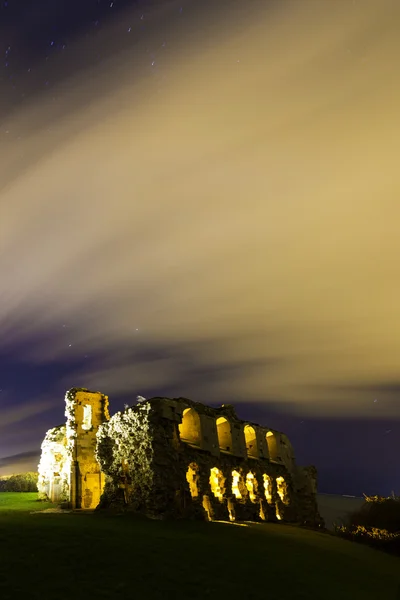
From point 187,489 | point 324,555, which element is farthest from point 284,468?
point 324,555

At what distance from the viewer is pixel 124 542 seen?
1955 centimetres

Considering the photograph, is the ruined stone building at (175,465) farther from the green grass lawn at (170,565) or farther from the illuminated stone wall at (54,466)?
the green grass lawn at (170,565)

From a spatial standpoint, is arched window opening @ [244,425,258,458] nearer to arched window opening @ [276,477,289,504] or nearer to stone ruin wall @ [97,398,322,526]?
stone ruin wall @ [97,398,322,526]

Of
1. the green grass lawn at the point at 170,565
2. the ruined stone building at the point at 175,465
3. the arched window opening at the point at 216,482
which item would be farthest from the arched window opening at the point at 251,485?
the green grass lawn at the point at 170,565

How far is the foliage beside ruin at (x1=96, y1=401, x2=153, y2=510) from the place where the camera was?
30.3 metres

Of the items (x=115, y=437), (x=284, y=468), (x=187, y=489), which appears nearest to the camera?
(x=187, y=489)

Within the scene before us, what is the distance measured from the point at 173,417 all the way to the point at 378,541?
57.5 ft

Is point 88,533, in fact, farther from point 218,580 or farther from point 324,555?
point 324,555

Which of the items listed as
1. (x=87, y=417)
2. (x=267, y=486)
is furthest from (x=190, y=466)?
(x=87, y=417)

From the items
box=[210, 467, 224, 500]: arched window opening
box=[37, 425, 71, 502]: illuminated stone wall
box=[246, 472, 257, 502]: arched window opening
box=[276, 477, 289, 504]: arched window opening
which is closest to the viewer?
box=[210, 467, 224, 500]: arched window opening

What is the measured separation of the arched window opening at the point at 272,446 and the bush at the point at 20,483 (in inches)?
1348

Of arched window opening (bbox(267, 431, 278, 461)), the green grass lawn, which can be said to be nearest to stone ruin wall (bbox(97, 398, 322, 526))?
arched window opening (bbox(267, 431, 278, 461))

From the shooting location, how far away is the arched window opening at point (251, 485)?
129 feet

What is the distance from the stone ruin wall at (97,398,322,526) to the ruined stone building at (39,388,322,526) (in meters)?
0.07
